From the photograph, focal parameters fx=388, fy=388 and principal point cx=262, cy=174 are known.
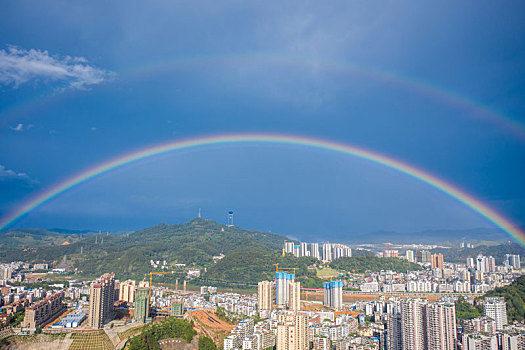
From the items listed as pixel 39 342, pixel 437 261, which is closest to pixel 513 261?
pixel 437 261

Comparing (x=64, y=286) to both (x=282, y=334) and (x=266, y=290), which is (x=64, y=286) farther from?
(x=282, y=334)

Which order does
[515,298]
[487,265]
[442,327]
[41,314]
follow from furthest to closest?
1. [487,265]
2. [515,298]
3. [41,314]
4. [442,327]

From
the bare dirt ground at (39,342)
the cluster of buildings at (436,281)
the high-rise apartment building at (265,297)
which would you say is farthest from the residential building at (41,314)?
the cluster of buildings at (436,281)

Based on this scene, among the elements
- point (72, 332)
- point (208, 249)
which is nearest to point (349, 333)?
point (72, 332)

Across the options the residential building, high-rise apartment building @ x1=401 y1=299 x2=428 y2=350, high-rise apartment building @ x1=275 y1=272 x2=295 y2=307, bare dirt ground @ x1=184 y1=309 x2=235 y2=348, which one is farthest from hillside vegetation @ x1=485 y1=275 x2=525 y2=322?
the residential building

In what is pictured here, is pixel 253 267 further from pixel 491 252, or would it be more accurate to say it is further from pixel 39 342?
pixel 491 252
